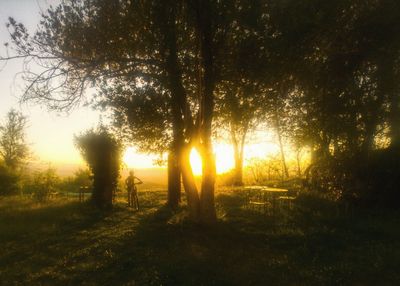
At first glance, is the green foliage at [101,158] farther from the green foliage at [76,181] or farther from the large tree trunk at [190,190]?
the green foliage at [76,181]

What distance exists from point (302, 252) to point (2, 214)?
1781 centimetres

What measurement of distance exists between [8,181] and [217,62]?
102 ft

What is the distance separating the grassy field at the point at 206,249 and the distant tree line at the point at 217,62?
279 centimetres

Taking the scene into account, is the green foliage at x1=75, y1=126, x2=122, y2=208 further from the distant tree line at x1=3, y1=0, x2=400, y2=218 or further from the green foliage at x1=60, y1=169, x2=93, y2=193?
the green foliage at x1=60, y1=169, x2=93, y2=193

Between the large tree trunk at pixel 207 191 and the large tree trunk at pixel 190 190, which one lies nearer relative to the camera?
the large tree trunk at pixel 207 191

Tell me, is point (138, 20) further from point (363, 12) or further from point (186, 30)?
point (363, 12)

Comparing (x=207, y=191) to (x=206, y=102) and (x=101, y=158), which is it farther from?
Answer: (x=101, y=158)

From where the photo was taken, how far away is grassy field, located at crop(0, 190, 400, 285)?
34.7ft

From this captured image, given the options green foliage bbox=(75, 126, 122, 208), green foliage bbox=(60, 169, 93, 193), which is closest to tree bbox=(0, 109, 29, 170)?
green foliage bbox=(60, 169, 93, 193)

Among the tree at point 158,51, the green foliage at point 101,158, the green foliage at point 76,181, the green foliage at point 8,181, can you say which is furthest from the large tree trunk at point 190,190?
the green foliage at point 76,181

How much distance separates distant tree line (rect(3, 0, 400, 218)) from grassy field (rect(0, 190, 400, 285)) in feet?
9.14

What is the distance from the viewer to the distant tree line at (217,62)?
15367 millimetres

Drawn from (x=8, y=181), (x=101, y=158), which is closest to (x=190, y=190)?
(x=101, y=158)

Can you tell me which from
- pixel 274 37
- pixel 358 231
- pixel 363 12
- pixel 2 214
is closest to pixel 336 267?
pixel 358 231
